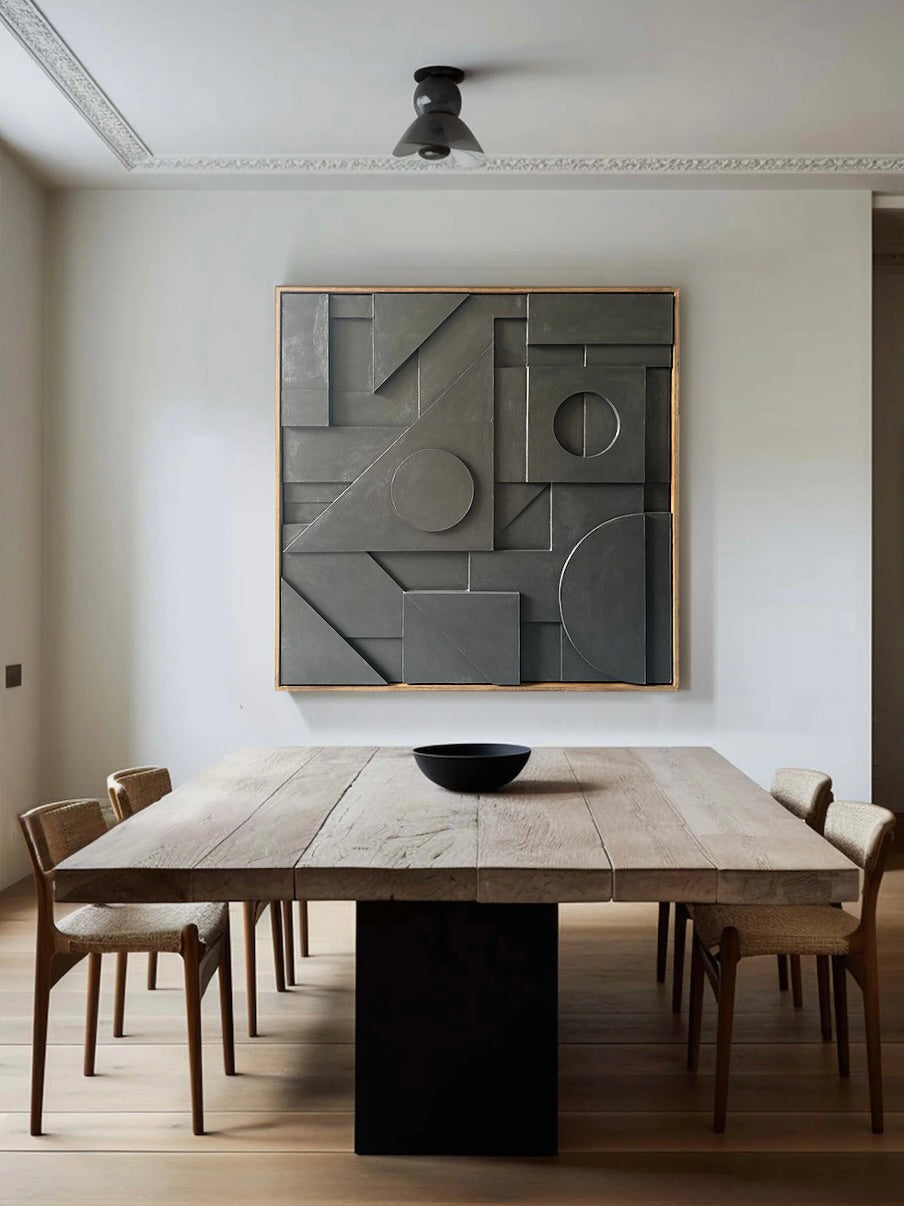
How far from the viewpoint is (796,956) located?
3197 mm

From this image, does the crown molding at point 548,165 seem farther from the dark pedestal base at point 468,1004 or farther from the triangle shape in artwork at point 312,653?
the dark pedestal base at point 468,1004

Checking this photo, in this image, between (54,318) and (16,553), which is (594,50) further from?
(16,553)

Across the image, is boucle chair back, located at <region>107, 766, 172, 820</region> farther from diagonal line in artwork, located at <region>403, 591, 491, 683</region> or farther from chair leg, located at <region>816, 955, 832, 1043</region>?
chair leg, located at <region>816, 955, 832, 1043</region>

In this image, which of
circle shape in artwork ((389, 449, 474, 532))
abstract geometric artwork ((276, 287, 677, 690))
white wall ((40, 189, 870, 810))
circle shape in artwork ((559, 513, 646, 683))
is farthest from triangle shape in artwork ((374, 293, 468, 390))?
circle shape in artwork ((559, 513, 646, 683))

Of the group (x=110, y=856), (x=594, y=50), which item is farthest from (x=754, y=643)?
(x=110, y=856)

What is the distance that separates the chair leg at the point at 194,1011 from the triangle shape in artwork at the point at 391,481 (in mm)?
2549

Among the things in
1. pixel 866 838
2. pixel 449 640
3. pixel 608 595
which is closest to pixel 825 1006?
pixel 866 838

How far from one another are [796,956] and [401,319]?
2990 millimetres

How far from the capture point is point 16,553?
15.5 feet

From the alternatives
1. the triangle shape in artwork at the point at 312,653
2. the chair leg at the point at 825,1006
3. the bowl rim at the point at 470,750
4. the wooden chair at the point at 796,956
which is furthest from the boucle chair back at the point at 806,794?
the triangle shape in artwork at the point at 312,653

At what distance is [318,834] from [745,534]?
3116 mm

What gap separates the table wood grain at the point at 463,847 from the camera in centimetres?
206

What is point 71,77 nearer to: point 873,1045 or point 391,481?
point 391,481

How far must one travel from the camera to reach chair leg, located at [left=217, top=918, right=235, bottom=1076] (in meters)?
2.69
